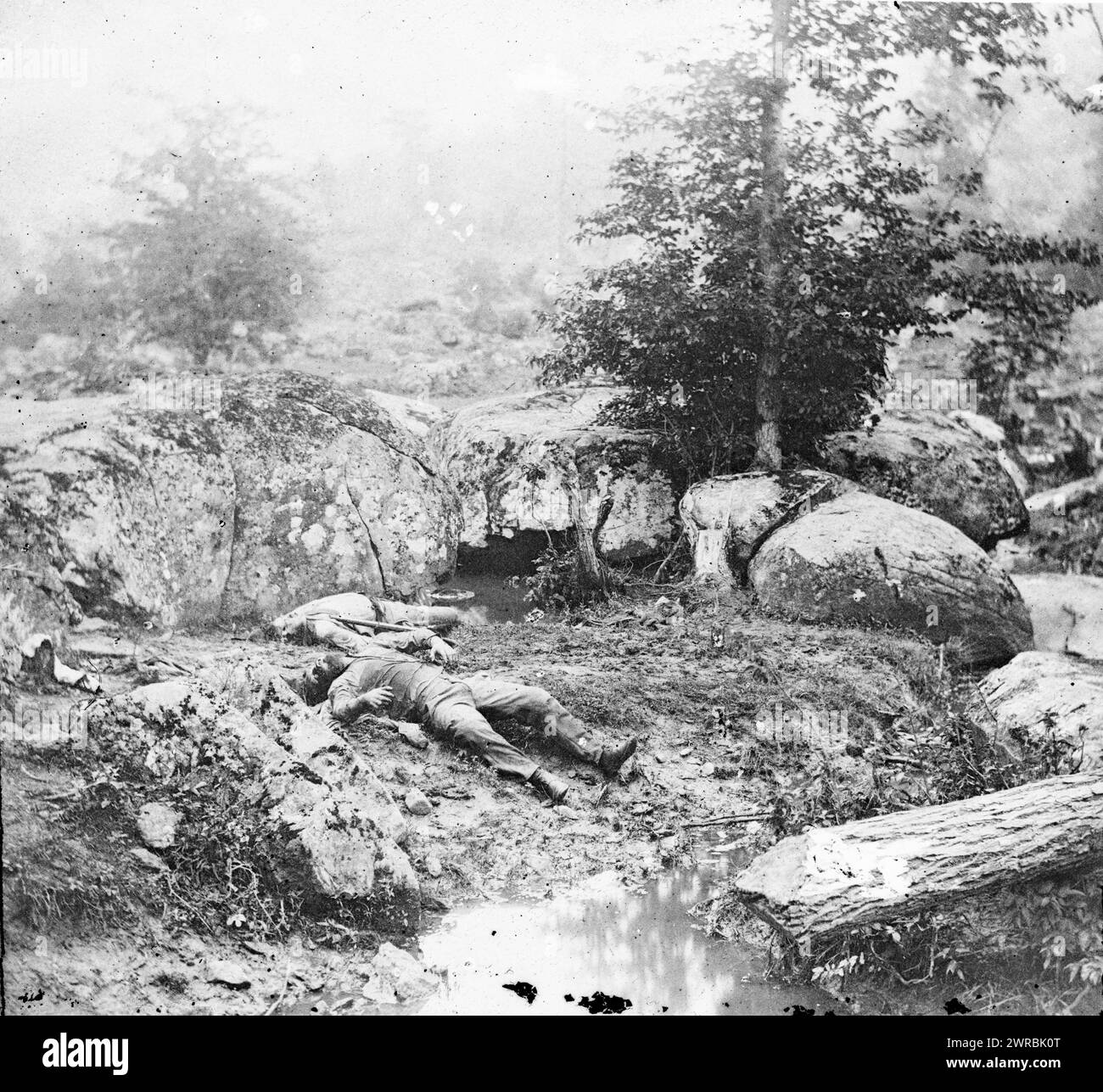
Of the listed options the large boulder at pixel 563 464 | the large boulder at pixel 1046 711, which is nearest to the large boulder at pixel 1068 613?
the large boulder at pixel 1046 711

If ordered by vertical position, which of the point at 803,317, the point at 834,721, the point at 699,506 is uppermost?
the point at 803,317

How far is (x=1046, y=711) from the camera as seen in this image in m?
4.04

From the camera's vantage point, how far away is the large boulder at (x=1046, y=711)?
12.9 feet

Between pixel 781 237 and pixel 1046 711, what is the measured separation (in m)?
2.12

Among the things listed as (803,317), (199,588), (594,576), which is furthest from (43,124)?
(803,317)

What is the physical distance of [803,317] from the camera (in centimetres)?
412

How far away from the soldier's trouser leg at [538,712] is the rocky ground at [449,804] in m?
0.06

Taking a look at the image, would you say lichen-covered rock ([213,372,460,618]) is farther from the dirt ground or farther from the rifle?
the dirt ground

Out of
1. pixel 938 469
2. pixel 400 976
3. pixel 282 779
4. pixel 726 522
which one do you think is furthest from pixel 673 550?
pixel 400 976

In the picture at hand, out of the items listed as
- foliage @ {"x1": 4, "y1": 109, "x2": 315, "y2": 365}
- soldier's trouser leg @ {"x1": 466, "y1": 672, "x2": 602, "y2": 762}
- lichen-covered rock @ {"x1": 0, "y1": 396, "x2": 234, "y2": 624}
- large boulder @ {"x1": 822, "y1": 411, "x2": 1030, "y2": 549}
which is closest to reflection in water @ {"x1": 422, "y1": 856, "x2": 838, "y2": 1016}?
soldier's trouser leg @ {"x1": 466, "y1": 672, "x2": 602, "y2": 762}

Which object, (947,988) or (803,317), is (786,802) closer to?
(947,988)
